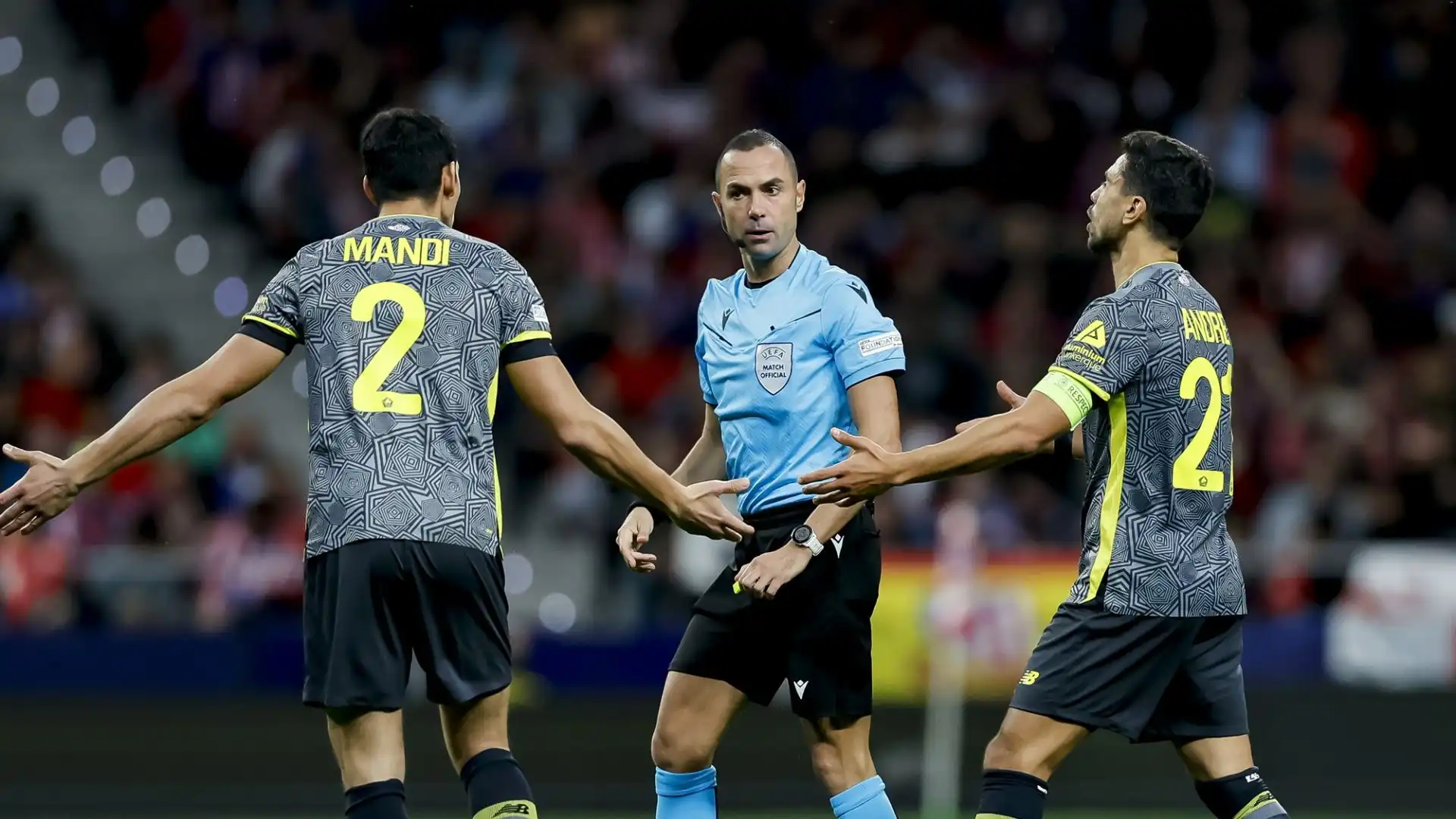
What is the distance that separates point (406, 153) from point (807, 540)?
1749 millimetres

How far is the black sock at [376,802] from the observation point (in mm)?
5551

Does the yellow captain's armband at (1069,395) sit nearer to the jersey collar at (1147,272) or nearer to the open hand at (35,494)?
the jersey collar at (1147,272)

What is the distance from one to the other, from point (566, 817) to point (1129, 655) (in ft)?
18.6

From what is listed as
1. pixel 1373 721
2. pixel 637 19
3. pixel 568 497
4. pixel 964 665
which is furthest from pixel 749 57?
pixel 1373 721

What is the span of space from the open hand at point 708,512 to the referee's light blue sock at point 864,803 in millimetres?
967

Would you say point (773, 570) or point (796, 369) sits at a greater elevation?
point (796, 369)

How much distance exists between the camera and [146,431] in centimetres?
566

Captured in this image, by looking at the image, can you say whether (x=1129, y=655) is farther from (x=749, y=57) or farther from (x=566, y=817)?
(x=749, y=57)

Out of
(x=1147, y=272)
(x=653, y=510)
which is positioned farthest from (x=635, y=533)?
(x=1147, y=272)

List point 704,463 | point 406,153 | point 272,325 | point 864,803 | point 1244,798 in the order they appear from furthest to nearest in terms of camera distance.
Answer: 1. point 704,463
2. point 864,803
3. point 1244,798
4. point 406,153
5. point 272,325

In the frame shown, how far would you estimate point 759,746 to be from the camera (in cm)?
1157

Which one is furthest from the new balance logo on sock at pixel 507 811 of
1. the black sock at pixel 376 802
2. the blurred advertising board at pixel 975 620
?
the blurred advertising board at pixel 975 620

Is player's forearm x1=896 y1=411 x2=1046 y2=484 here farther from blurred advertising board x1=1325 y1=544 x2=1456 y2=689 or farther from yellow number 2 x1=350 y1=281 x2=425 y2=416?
blurred advertising board x1=1325 y1=544 x2=1456 y2=689

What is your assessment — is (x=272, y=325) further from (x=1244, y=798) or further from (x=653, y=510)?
(x=1244, y=798)
